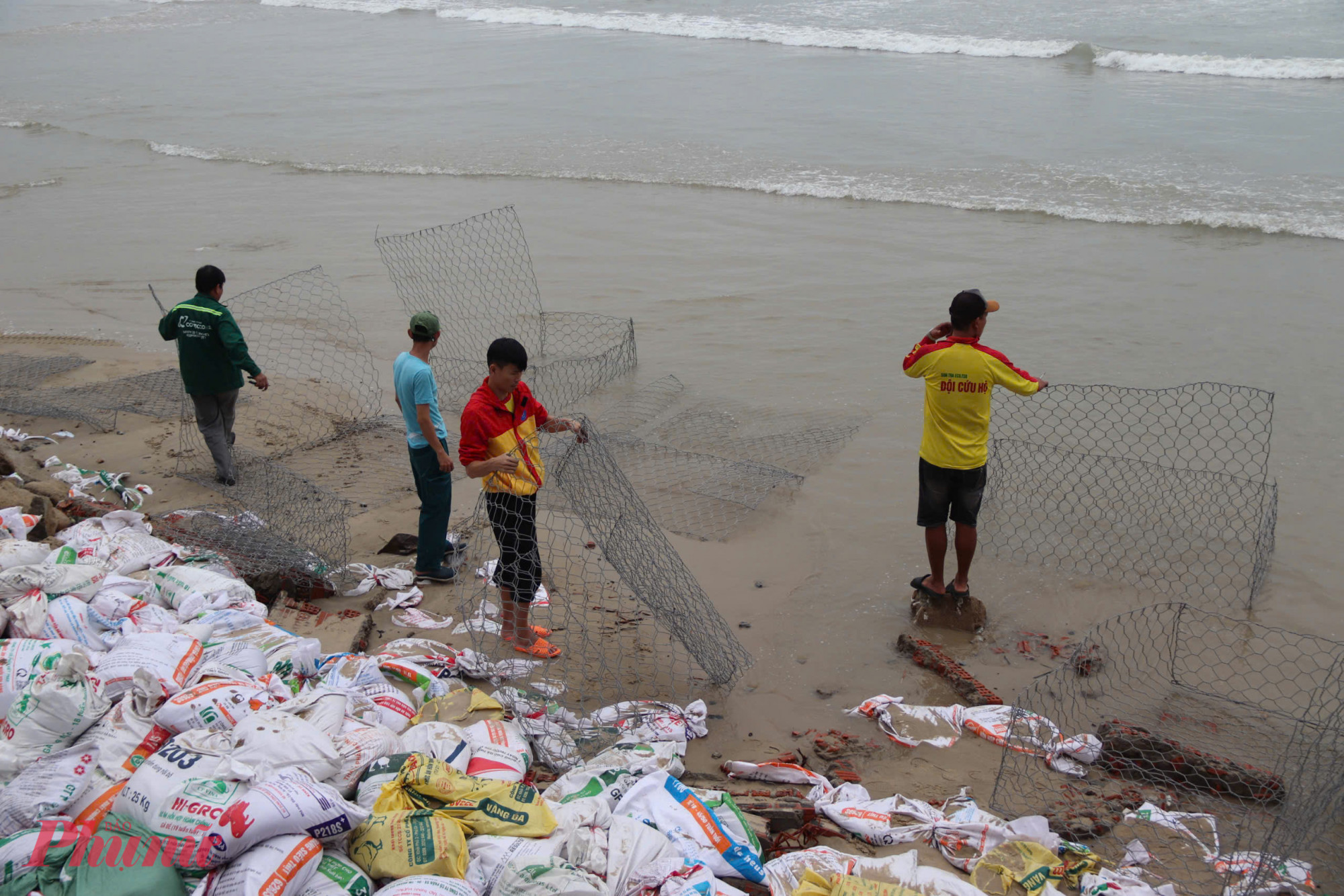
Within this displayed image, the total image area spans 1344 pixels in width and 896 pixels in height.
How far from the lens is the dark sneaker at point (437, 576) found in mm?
4812

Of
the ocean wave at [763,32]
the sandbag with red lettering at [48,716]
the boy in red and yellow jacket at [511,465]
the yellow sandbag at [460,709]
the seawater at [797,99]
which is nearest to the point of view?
the sandbag with red lettering at [48,716]

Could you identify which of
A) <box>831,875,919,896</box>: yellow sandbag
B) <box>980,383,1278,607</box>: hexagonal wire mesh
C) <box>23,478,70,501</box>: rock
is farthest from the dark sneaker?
<box>980,383,1278,607</box>: hexagonal wire mesh

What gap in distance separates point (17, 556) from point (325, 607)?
1253 millimetres

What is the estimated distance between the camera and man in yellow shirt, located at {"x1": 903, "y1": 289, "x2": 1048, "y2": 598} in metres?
4.23

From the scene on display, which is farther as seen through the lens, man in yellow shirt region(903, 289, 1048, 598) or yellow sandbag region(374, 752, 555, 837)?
man in yellow shirt region(903, 289, 1048, 598)

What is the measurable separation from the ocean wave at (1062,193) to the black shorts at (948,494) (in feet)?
24.5

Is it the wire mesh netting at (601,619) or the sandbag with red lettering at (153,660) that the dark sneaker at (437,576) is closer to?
the wire mesh netting at (601,619)

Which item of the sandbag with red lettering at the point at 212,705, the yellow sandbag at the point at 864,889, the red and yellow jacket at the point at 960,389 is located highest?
the red and yellow jacket at the point at 960,389

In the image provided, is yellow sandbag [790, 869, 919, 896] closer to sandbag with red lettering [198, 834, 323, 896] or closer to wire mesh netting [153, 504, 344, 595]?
sandbag with red lettering [198, 834, 323, 896]

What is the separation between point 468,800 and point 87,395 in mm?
5640

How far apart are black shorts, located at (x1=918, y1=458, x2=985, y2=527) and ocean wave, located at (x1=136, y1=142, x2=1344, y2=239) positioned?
7467 millimetres

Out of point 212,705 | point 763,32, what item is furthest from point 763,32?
point 212,705

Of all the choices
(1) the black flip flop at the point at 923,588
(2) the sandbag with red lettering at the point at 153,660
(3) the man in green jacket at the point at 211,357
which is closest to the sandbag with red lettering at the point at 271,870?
(2) the sandbag with red lettering at the point at 153,660

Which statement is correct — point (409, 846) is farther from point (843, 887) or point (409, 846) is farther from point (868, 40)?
point (868, 40)
